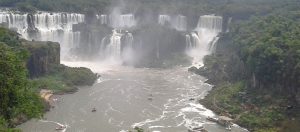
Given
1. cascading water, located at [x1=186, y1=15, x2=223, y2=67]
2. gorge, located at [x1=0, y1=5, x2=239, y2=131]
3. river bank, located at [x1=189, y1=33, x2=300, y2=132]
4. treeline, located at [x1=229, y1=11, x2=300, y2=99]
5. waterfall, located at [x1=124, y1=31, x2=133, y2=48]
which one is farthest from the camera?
cascading water, located at [x1=186, y1=15, x2=223, y2=67]

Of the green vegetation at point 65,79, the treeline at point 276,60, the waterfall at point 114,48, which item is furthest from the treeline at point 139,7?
the treeline at point 276,60

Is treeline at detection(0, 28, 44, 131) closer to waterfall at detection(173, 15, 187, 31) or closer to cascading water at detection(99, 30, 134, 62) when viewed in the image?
cascading water at detection(99, 30, 134, 62)

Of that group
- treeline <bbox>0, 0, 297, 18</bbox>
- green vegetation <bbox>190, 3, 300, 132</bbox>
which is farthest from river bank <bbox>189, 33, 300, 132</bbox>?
treeline <bbox>0, 0, 297, 18</bbox>

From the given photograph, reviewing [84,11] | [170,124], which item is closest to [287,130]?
[170,124]

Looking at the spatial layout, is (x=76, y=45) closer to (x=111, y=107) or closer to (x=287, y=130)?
(x=111, y=107)

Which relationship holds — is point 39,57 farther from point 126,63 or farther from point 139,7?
point 139,7

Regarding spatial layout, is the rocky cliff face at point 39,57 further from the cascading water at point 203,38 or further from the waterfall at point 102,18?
the waterfall at point 102,18
